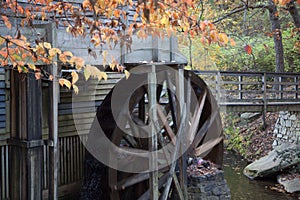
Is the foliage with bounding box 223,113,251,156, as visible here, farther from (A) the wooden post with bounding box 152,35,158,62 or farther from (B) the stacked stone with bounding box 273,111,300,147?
(A) the wooden post with bounding box 152,35,158,62

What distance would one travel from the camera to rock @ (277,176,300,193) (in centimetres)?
975

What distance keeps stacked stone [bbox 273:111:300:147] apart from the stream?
1.41 metres

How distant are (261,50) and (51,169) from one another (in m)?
13.4

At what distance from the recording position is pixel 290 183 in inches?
394

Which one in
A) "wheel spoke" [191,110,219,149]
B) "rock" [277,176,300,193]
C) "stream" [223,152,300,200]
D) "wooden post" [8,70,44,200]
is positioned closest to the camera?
"wooden post" [8,70,44,200]

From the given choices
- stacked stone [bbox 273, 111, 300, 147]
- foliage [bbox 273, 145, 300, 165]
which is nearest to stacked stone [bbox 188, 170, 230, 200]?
foliage [bbox 273, 145, 300, 165]

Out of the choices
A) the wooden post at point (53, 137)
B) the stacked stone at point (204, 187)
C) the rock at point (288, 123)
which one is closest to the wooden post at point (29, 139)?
the wooden post at point (53, 137)

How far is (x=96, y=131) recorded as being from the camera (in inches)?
301

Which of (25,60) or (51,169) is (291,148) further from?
(25,60)

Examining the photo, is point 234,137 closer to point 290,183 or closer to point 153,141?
point 290,183

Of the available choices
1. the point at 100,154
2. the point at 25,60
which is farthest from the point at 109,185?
the point at 25,60

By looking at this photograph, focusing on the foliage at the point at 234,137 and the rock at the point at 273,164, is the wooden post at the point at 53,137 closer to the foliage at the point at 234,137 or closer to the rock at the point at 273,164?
the rock at the point at 273,164

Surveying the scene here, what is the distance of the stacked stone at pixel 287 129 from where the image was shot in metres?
11.8

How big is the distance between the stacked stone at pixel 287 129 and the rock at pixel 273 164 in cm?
54
